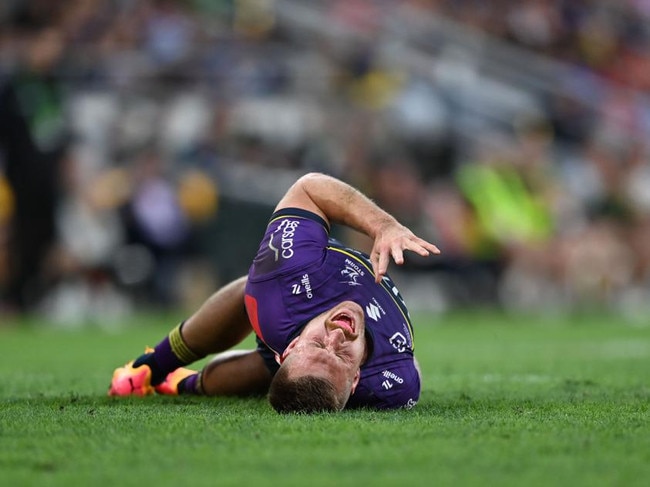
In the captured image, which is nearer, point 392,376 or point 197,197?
point 392,376

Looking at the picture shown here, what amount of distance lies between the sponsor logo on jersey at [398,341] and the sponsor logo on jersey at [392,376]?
0.12 meters

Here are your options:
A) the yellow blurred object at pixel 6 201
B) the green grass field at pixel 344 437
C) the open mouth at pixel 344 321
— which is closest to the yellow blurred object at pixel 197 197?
the yellow blurred object at pixel 6 201

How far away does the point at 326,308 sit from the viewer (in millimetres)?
4961

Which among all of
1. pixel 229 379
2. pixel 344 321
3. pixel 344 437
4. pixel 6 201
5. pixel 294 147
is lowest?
pixel 229 379

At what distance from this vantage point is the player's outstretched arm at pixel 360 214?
4.79 meters

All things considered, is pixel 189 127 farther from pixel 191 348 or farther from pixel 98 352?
pixel 191 348

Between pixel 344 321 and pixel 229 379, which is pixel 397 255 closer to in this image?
pixel 344 321

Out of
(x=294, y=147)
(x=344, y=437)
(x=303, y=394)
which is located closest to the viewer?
(x=344, y=437)

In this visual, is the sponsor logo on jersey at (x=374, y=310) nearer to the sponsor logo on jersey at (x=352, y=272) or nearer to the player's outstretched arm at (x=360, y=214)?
the sponsor logo on jersey at (x=352, y=272)

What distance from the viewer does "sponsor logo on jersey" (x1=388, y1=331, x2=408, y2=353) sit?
5.05 metres

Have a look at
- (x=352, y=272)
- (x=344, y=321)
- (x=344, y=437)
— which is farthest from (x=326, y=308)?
(x=344, y=437)

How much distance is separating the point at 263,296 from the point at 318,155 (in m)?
11.3

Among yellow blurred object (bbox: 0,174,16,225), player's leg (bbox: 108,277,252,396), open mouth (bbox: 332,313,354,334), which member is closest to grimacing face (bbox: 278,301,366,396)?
open mouth (bbox: 332,313,354,334)

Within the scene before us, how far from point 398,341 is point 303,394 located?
649mm
